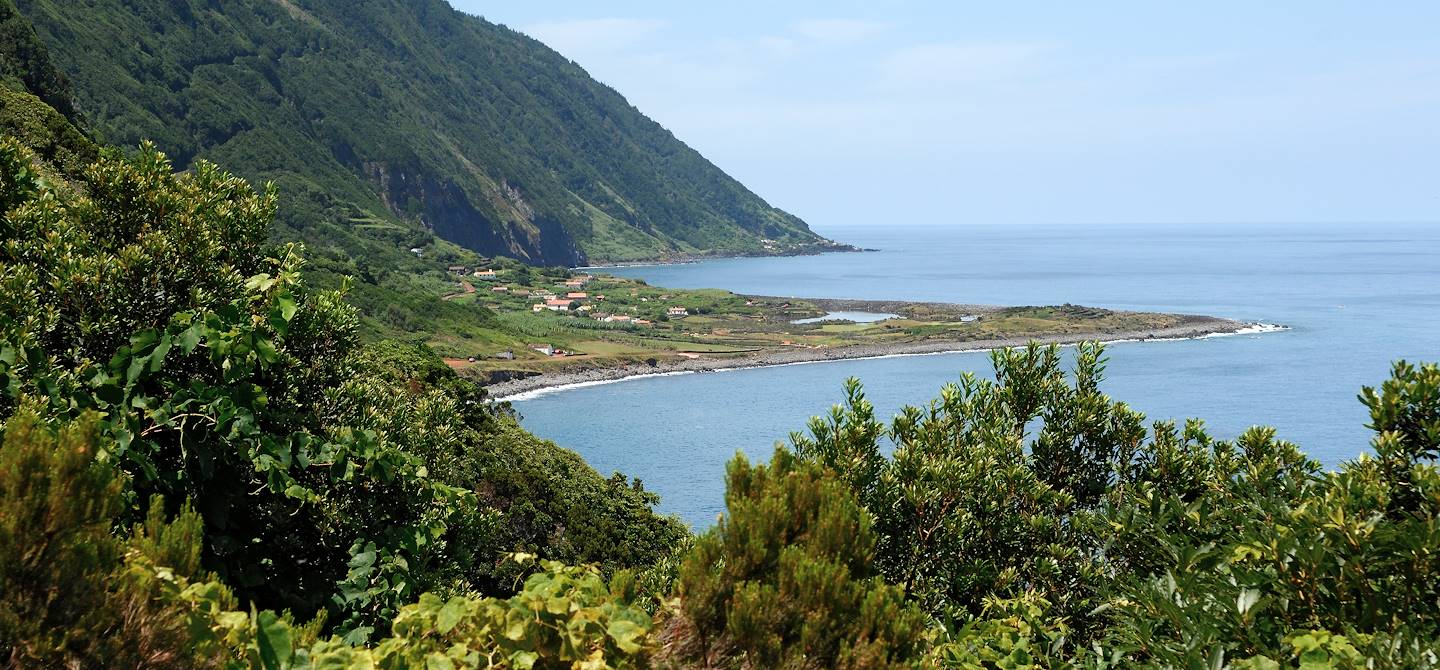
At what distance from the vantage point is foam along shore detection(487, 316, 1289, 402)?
391 ft

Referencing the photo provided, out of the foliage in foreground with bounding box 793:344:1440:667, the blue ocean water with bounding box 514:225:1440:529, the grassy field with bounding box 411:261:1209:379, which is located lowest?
the blue ocean water with bounding box 514:225:1440:529

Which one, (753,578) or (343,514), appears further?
(343,514)

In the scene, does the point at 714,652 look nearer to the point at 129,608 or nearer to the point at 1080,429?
the point at 129,608

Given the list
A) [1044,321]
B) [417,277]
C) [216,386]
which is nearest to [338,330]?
[216,386]

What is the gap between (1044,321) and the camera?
150500mm

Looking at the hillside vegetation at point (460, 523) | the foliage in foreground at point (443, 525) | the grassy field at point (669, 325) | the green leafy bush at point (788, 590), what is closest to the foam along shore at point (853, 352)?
the grassy field at point (669, 325)

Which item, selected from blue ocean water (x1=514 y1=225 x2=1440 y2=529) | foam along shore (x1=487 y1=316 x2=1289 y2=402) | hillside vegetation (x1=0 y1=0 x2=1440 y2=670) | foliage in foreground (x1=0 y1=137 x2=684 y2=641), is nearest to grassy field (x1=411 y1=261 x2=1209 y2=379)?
foam along shore (x1=487 y1=316 x2=1289 y2=402)

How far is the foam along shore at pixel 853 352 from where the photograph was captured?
11906 cm

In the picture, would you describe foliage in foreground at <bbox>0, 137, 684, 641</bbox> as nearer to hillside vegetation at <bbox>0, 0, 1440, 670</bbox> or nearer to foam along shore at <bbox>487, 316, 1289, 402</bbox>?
hillside vegetation at <bbox>0, 0, 1440, 670</bbox>

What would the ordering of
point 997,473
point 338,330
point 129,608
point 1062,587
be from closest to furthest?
1. point 129,608
2. point 338,330
3. point 1062,587
4. point 997,473

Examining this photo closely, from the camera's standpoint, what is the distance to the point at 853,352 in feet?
443

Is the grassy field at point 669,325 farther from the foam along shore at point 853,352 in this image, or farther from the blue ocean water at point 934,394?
the blue ocean water at point 934,394

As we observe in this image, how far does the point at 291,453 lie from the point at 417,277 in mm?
180334

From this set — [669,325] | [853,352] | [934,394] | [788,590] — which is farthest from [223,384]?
[669,325]
